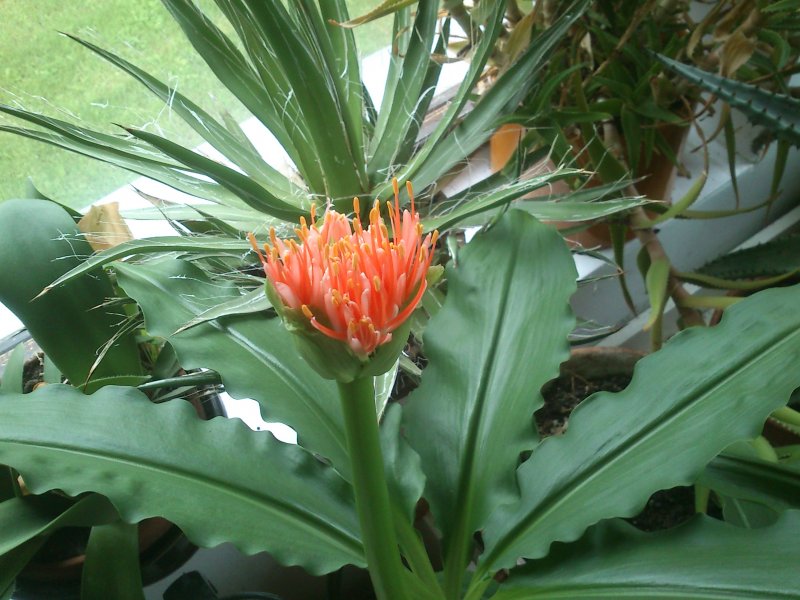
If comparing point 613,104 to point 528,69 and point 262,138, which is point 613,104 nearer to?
point 528,69

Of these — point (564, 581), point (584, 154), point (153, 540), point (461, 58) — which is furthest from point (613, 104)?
point (153, 540)

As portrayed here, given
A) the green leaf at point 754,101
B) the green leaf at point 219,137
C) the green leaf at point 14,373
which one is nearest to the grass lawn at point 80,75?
the green leaf at point 219,137

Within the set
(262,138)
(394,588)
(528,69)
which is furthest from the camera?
(262,138)

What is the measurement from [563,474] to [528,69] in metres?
0.34

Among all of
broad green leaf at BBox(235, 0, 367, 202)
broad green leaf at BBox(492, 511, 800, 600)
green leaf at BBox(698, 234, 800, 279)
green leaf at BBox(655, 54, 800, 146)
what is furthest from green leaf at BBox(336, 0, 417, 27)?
green leaf at BBox(698, 234, 800, 279)

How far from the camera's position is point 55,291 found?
22.0 inches

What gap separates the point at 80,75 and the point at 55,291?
38cm

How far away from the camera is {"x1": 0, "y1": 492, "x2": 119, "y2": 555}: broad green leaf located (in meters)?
0.49

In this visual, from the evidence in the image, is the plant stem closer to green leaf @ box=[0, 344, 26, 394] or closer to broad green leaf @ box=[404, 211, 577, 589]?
broad green leaf @ box=[404, 211, 577, 589]

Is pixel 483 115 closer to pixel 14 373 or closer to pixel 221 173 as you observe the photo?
pixel 221 173

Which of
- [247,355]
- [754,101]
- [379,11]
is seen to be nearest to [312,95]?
[379,11]

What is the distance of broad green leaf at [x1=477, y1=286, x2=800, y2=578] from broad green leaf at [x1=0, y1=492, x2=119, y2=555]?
282 millimetres

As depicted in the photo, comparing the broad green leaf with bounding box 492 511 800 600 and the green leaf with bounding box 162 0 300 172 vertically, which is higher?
the green leaf with bounding box 162 0 300 172

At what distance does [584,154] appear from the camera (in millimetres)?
887
